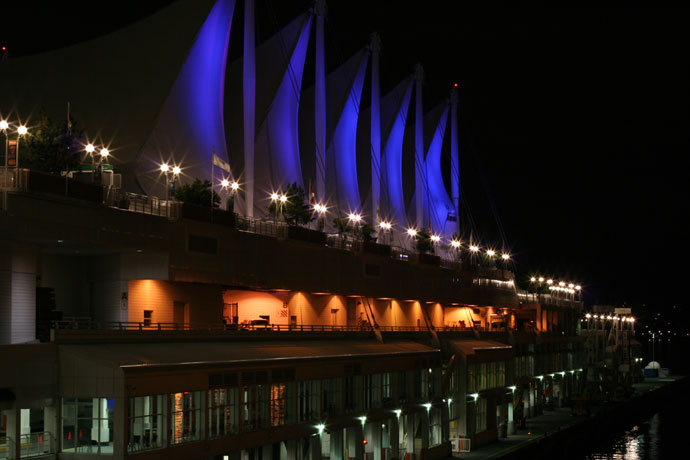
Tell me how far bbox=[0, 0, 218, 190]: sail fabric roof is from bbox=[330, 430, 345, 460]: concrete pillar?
2111 cm

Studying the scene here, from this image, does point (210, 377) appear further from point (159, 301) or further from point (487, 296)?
point (487, 296)

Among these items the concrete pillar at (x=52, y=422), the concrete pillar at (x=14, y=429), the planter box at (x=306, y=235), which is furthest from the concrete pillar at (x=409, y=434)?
the concrete pillar at (x=14, y=429)

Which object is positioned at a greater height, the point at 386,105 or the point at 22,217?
the point at 386,105

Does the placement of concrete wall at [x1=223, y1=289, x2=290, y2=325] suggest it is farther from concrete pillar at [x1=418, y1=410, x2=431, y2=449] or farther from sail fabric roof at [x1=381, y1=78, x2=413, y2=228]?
sail fabric roof at [x1=381, y1=78, x2=413, y2=228]

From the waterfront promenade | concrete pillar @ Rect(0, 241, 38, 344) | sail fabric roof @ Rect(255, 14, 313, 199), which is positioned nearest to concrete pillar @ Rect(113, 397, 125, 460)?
concrete pillar @ Rect(0, 241, 38, 344)

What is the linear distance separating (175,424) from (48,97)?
31.9 meters

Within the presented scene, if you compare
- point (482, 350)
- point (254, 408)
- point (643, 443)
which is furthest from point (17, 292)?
point (643, 443)

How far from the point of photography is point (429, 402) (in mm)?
47250

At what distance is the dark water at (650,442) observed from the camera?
207 ft

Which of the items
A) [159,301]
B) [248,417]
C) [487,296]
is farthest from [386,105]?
[248,417]

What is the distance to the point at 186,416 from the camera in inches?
1151

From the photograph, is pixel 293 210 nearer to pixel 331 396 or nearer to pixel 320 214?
pixel 320 214

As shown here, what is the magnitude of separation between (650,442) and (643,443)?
1011 millimetres

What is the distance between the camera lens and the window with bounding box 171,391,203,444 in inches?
1131
